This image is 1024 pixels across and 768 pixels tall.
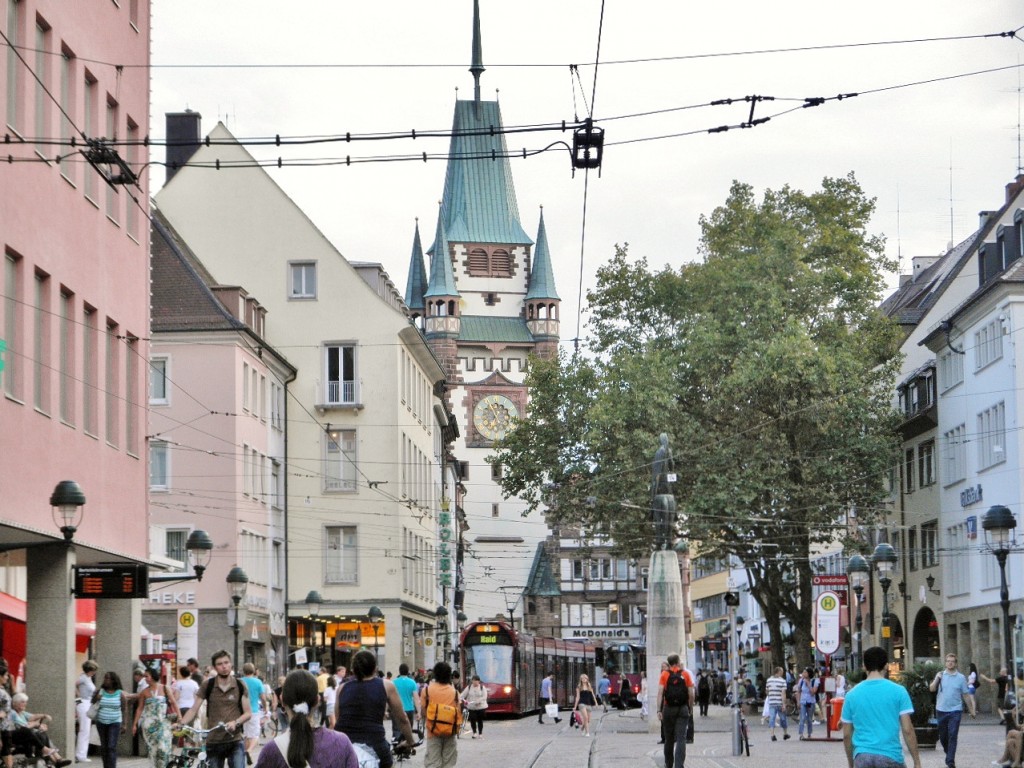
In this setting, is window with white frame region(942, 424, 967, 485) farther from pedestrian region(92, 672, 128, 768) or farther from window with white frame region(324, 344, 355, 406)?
pedestrian region(92, 672, 128, 768)

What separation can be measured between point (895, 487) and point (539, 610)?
7743cm

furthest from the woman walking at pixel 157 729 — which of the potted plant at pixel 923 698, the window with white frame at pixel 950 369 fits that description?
the window with white frame at pixel 950 369

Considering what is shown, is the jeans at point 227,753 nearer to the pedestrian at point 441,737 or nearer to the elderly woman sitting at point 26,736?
the pedestrian at point 441,737

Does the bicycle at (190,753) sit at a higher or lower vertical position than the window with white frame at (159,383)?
lower

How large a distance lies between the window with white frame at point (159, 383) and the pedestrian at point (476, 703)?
16781mm

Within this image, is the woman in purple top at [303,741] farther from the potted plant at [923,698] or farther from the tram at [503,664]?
the tram at [503,664]

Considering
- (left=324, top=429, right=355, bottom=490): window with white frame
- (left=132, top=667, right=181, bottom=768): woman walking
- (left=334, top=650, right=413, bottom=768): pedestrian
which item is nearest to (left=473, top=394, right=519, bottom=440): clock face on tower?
(left=324, top=429, right=355, bottom=490): window with white frame

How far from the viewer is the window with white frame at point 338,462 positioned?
66375 mm

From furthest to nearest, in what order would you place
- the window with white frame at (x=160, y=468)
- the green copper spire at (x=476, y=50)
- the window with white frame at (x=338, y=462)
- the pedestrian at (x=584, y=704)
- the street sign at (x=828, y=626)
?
the green copper spire at (x=476, y=50), the window with white frame at (x=338, y=462), the window with white frame at (x=160, y=468), the pedestrian at (x=584, y=704), the street sign at (x=828, y=626)

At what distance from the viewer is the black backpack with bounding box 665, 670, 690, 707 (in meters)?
23.4

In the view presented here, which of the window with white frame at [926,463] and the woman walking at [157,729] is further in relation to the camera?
the window with white frame at [926,463]

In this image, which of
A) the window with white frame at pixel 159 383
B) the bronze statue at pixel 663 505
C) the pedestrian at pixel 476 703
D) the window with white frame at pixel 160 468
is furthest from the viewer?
the window with white frame at pixel 159 383

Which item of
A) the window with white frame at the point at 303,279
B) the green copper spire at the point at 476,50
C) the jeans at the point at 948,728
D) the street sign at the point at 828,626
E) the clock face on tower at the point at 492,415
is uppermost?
the green copper spire at the point at 476,50

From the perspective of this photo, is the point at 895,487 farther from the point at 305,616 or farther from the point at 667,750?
the point at 667,750
